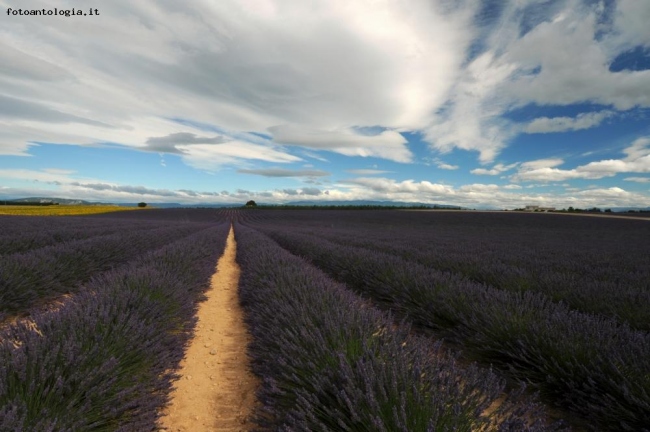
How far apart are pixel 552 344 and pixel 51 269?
6.59 meters

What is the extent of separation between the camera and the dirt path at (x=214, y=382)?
2.09 metres

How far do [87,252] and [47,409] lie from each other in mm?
6018

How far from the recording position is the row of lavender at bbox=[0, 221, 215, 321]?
12.8 feet

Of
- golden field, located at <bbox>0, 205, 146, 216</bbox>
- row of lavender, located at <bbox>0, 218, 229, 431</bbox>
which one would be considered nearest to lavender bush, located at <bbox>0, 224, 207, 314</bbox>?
row of lavender, located at <bbox>0, 218, 229, 431</bbox>

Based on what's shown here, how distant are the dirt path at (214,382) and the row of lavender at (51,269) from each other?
2299 mm

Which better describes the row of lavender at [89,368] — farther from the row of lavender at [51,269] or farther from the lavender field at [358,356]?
the row of lavender at [51,269]

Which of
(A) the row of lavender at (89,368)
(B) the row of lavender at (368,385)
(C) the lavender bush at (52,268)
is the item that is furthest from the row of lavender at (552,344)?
(C) the lavender bush at (52,268)

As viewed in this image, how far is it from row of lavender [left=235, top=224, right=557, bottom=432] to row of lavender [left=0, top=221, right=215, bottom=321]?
3.57m

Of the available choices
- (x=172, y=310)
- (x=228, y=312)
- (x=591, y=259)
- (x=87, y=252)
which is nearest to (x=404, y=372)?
(x=172, y=310)

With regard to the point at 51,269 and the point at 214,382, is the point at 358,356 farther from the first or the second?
the point at 51,269

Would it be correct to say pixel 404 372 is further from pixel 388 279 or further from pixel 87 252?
pixel 87 252

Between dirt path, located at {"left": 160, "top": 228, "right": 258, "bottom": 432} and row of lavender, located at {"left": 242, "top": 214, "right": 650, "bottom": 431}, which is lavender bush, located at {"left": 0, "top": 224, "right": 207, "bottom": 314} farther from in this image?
row of lavender, located at {"left": 242, "top": 214, "right": 650, "bottom": 431}

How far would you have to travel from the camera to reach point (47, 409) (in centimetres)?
139

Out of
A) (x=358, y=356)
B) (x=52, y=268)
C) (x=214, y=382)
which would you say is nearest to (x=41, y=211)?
(x=52, y=268)
